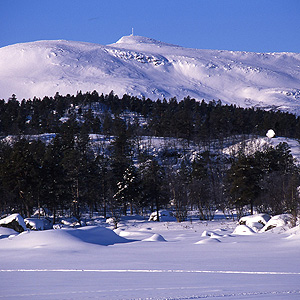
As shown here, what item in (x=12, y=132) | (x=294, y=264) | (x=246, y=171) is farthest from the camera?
(x=12, y=132)

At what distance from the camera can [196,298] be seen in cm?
723

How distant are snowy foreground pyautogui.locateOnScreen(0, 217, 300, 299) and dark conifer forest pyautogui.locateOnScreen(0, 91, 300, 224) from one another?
1235 cm

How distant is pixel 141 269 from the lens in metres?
11.0

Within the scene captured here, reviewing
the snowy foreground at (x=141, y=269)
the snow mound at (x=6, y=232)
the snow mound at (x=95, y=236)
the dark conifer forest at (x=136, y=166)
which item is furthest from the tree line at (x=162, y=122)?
the snowy foreground at (x=141, y=269)

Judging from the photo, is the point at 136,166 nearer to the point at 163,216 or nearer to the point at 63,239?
the point at 163,216

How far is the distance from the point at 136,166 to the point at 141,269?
221 feet

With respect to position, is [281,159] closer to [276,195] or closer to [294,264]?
[276,195]

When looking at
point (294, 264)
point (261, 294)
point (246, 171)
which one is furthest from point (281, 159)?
point (261, 294)

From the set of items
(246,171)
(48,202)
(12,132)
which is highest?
(12,132)

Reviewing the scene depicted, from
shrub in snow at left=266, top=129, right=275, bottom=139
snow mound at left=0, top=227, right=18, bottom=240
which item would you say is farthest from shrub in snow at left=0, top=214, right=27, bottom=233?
shrub in snow at left=266, top=129, right=275, bottom=139

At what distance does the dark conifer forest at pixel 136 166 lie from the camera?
40688 millimetres

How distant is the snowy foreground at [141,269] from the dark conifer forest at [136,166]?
40.5ft

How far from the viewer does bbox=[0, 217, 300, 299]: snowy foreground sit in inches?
308

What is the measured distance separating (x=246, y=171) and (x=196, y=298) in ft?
113
